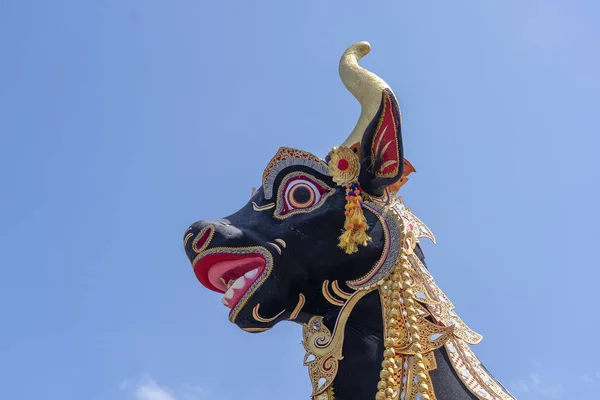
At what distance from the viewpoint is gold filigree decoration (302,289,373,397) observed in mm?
4836

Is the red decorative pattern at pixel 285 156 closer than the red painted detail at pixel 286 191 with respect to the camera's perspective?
No

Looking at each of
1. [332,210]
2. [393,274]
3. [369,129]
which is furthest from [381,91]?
[393,274]

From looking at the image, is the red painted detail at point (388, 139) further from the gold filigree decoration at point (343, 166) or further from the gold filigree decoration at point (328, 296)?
the gold filigree decoration at point (328, 296)

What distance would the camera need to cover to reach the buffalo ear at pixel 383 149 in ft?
17.1

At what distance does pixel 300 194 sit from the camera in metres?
5.39

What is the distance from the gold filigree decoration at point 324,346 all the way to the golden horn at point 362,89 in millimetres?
1321

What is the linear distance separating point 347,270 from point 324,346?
0.59m

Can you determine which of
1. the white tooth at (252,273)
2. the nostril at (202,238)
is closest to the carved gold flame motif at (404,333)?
the white tooth at (252,273)

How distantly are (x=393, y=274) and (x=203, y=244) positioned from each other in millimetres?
1462

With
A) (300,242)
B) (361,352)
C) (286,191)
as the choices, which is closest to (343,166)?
(286,191)

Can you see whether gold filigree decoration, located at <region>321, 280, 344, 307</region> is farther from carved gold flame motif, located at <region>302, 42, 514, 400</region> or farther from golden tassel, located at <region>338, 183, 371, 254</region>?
golden tassel, located at <region>338, 183, 371, 254</region>

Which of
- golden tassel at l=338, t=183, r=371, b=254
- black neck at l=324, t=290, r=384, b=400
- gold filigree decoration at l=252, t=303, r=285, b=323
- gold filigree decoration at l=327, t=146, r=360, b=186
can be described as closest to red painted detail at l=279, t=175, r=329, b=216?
gold filigree decoration at l=327, t=146, r=360, b=186

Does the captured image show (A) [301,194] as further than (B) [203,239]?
Yes

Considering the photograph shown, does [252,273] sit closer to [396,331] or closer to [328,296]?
[328,296]
